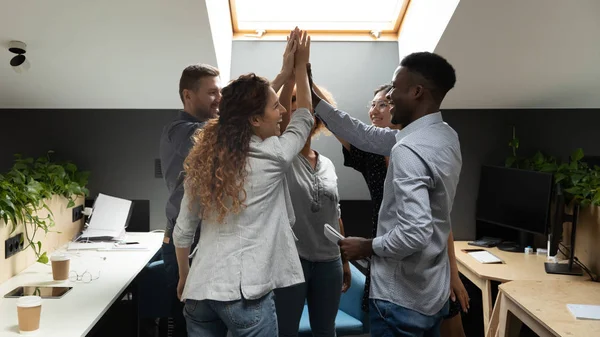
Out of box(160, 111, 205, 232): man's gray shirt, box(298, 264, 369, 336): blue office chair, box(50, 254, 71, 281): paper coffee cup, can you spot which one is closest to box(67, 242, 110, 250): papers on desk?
box(50, 254, 71, 281): paper coffee cup

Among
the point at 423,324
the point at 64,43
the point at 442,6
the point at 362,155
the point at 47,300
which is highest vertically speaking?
the point at 442,6

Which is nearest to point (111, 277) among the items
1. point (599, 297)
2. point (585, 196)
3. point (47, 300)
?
point (47, 300)

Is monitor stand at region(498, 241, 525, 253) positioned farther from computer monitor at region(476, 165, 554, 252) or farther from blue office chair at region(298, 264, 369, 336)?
blue office chair at region(298, 264, 369, 336)

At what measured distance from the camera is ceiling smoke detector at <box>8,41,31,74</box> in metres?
2.90

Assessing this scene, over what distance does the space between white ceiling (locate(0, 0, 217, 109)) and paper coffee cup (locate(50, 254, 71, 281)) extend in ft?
3.86

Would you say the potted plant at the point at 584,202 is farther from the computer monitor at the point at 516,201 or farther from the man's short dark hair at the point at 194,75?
the man's short dark hair at the point at 194,75

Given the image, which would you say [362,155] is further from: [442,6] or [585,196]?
[585,196]

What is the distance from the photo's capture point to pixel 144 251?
328 cm

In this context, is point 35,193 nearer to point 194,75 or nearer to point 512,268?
point 194,75

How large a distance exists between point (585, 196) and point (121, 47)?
268 centimetres

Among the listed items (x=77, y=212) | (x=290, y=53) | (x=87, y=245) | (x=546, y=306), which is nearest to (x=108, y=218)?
(x=77, y=212)

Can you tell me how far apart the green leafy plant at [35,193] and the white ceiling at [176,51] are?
1.79 feet

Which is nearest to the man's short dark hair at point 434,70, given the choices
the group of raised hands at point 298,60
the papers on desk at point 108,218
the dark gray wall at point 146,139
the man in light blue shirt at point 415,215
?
the man in light blue shirt at point 415,215

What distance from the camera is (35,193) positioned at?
112 inches
